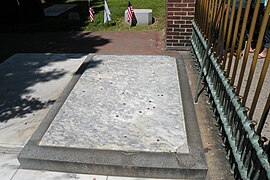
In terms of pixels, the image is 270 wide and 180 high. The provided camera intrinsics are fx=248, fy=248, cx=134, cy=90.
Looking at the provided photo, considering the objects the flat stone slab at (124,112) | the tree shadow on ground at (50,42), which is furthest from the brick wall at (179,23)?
the tree shadow on ground at (50,42)

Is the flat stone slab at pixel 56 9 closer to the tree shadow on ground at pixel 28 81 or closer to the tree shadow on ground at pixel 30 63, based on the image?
the tree shadow on ground at pixel 30 63

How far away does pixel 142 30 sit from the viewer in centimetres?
682

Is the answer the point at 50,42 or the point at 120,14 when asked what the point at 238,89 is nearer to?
the point at 50,42

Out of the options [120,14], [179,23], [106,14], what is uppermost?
[179,23]

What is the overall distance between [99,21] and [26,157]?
6072mm

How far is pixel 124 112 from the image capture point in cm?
296

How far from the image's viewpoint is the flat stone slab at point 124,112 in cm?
252

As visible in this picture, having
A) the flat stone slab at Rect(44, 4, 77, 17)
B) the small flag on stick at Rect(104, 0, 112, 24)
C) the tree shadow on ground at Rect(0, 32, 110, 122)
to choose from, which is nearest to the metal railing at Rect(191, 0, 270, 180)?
the tree shadow on ground at Rect(0, 32, 110, 122)

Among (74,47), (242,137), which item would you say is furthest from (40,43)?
(242,137)

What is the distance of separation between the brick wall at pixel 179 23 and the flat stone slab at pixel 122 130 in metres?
1.25

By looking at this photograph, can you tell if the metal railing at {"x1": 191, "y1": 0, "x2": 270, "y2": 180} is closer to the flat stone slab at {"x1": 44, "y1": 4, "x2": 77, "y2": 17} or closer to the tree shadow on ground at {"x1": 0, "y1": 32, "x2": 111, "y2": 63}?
the tree shadow on ground at {"x1": 0, "y1": 32, "x2": 111, "y2": 63}

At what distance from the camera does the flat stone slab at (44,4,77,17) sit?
30.1ft

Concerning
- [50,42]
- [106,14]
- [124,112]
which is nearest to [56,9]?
[106,14]

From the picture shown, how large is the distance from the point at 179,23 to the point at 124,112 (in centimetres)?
251
